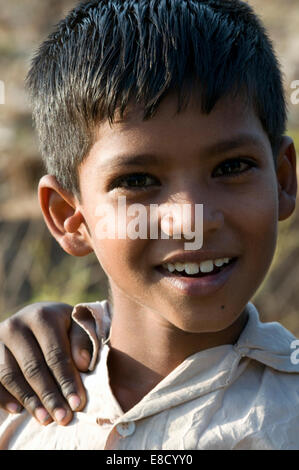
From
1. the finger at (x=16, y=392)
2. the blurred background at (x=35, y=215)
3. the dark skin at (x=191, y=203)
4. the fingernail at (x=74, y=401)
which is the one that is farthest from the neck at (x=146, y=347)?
the blurred background at (x=35, y=215)

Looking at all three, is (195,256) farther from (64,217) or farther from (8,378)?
(8,378)

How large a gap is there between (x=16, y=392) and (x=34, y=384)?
60 millimetres

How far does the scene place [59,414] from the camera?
5.87 ft

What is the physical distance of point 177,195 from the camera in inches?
61.9

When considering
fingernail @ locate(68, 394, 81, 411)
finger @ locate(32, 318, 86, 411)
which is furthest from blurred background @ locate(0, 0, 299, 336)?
fingernail @ locate(68, 394, 81, 411)

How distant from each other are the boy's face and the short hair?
0.16 ft

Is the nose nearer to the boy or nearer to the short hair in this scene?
the boy

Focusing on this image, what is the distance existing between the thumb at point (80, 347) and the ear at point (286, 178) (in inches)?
25.5

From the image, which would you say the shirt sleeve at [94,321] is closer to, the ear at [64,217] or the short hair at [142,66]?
the ear at [64,217]

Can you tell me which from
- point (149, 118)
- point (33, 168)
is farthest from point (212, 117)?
point (33, 168)

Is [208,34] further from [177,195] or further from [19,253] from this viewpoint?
[19,253]

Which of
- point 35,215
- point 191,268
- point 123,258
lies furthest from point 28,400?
point 35,215

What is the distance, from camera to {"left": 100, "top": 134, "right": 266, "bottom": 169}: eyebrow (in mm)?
1577

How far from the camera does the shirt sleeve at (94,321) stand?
196 cm
